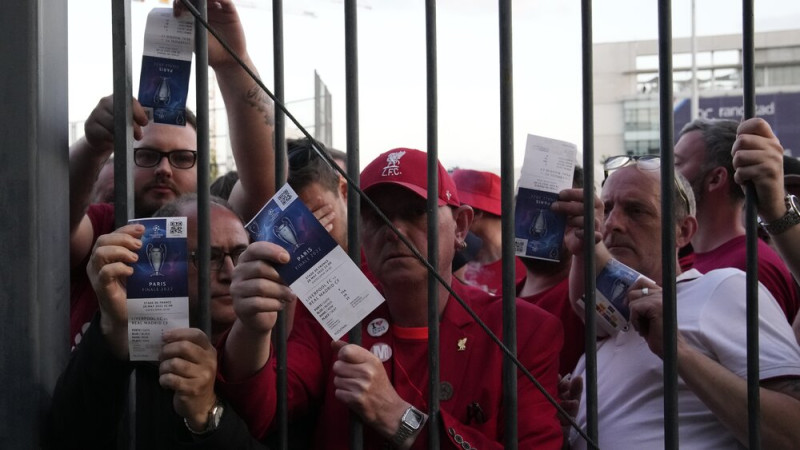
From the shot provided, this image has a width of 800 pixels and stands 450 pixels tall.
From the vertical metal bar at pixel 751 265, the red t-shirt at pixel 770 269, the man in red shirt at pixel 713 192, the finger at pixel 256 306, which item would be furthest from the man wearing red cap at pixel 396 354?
the man in red shirt at pixel 713 192

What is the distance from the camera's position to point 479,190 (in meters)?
4.52

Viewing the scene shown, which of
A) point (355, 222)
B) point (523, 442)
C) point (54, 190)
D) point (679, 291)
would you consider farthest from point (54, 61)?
point (679, 291)

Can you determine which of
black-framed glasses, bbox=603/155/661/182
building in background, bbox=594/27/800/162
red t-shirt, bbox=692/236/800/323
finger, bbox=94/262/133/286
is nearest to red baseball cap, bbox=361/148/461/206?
black-framed glasses, bbox=603/155/661/182

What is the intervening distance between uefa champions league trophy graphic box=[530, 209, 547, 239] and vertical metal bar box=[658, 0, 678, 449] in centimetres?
32

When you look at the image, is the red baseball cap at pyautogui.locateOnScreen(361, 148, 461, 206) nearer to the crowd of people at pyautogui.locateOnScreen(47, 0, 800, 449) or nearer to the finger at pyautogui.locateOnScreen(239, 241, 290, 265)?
the crowd of people at pyautogui.locateOnScreen(47, 0, 800, 449)

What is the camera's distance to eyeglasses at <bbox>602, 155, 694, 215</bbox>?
8.92 feet

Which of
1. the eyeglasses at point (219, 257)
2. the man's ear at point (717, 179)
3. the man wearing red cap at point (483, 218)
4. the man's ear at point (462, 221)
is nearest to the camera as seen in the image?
the eyeglasses at point (219, 257)

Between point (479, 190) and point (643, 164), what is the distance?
181 centimetres

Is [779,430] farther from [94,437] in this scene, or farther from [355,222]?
[94,437]

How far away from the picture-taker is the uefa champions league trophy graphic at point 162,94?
1768 millimetres

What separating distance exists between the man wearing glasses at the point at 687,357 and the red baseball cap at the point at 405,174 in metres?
0.35

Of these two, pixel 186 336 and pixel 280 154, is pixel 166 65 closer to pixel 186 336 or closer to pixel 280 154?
pixel 280 154

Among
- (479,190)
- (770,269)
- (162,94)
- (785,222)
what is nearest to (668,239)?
(785,222)

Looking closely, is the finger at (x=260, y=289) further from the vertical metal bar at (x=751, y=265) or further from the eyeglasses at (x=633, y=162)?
the eyeglasses at (x=633, y=162)
